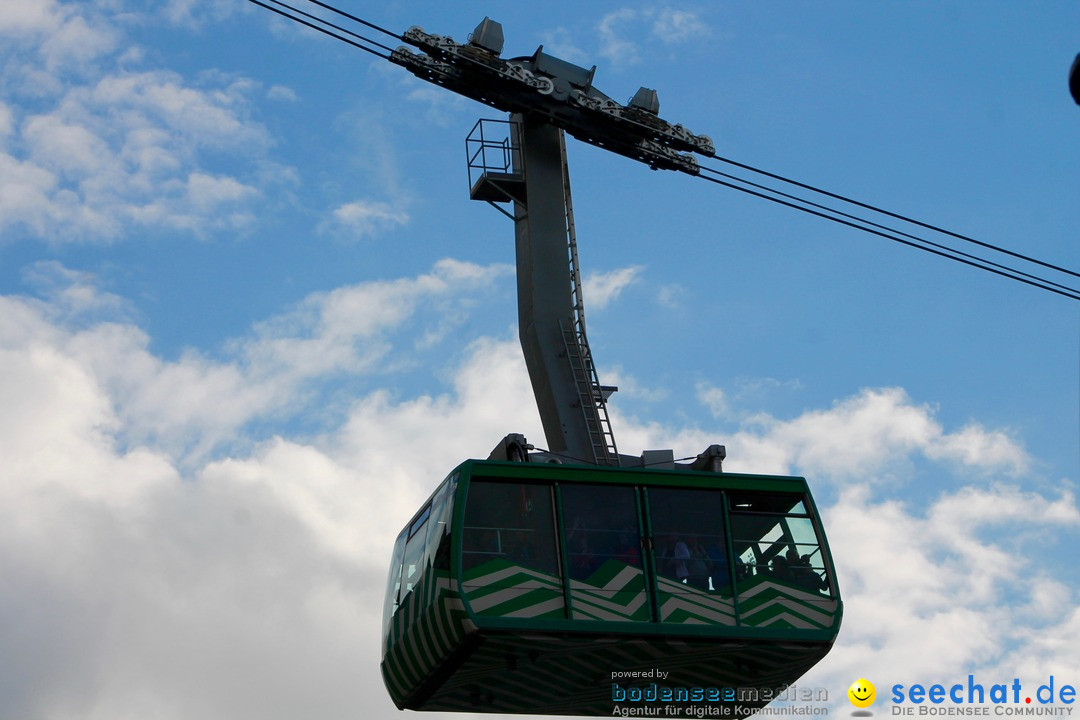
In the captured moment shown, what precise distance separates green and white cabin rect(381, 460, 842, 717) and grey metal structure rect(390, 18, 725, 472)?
2207 mm

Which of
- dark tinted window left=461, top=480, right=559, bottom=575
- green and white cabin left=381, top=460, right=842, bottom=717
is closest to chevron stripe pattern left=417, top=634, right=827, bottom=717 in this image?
green and white cabin left=381, top=460, right=842, bottom=717

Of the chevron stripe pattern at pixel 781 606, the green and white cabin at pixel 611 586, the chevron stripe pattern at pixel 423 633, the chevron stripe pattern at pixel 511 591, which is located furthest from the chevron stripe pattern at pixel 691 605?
the chevron stripe pattern at pixel 423 633

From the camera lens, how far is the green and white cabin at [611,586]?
17328 millimetres

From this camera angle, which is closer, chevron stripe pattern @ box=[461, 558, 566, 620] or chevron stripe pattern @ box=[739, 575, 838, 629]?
chevron stripe pattern @ box=[461, 558, 566, 620]

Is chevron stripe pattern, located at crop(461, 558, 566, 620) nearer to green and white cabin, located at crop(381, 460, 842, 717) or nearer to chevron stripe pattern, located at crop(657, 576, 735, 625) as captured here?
Result: green and white cabin, located at crop(381, 460, 842, 717)

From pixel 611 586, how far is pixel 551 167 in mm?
7616

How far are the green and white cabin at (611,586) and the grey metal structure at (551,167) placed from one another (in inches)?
86.9

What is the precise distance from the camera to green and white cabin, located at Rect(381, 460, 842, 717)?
56.9 feet

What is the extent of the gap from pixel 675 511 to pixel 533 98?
7.32 metres

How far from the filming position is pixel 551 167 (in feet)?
75.8

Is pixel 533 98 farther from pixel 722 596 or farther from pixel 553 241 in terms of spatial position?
pixel 722 596

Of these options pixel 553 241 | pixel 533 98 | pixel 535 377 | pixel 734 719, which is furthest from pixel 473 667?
pixel 533 98

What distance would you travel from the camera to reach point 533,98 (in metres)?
22.8

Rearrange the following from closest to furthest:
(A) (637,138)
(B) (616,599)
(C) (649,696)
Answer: (B) (616,599) < (C) (649,696) < (A) (637,138)
